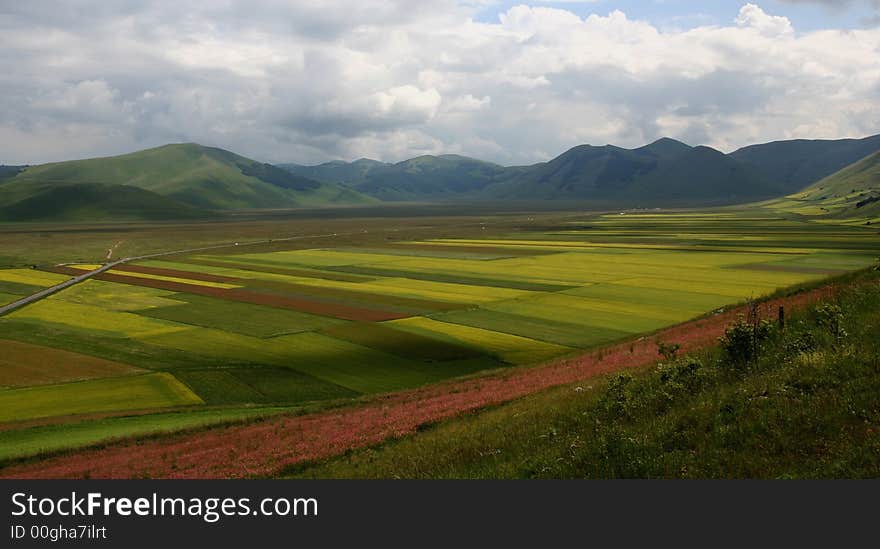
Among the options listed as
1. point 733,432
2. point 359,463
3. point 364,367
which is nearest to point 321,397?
point 364,367

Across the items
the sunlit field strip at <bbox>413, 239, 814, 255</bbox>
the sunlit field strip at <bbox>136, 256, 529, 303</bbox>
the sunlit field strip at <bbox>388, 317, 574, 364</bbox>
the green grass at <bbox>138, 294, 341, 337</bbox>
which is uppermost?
the sunlit field strip at <bbox>413, 239, 814, 255</bbox>

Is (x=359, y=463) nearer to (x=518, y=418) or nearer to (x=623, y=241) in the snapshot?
(x=518, y=418)

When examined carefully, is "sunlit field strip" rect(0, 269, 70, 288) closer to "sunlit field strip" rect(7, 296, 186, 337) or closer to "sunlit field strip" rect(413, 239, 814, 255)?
"sunlit field strip" rect(7, 296, 186, 337)

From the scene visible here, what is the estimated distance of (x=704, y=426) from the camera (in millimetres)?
18000

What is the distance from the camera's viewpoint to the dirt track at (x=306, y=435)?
86.4 ft

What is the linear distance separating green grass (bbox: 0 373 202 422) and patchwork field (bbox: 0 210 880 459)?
8.3 inches

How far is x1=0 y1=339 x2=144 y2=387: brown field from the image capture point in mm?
52344

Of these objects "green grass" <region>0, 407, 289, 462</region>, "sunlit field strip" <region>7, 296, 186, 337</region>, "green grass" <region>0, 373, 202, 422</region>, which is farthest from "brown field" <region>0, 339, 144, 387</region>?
"green grass" <region>0, 407, 289, 462</region>

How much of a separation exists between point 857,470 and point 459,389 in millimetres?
29064

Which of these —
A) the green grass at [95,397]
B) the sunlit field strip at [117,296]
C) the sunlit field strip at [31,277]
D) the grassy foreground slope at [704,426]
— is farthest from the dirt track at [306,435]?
the sunlit field strip at [31,277]

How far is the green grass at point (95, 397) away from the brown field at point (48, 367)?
2084 millimetres

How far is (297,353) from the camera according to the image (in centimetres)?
6012

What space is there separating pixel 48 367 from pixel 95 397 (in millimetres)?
12450

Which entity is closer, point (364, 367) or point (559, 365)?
point (559, 365)
